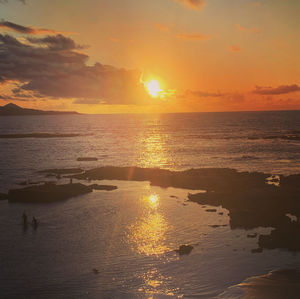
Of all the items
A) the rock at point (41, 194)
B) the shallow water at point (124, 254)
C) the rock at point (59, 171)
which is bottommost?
the shallow water at point (124, 254)

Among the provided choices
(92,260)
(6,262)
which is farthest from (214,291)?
(6,262)

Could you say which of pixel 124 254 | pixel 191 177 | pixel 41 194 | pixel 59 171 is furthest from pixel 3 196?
pixel 191 177

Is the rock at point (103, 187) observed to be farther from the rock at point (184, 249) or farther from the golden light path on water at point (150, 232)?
the rock at point (184, 249)

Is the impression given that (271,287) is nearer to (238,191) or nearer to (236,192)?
(236,192)

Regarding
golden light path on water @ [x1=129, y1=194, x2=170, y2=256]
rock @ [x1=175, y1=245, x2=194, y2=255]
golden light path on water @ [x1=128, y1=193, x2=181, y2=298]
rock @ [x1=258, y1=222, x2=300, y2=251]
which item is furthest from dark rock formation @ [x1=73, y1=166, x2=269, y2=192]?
rock @ [x1=175, y1=245, x2=194, y2=255]

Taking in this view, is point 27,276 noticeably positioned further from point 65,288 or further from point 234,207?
point 234,207

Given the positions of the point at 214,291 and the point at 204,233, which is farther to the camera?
the point at 204,233

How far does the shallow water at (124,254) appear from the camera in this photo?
2466 cm

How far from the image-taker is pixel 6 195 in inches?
2014

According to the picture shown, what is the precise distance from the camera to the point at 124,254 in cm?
3042

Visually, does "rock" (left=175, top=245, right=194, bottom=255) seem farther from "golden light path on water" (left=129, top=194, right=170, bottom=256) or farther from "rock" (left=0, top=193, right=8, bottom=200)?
"rock" (left=0, top=193, right=8, bottom=200)

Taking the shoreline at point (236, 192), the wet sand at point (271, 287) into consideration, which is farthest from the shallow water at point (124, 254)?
the shoreline at point (236, 192)

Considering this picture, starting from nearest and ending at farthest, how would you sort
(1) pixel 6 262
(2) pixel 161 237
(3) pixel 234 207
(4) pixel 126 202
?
1. (1) pixel 6 262
2. (2) pixel 161 237
3. (3) pixel 234 207
4. (4) pixel 126 202

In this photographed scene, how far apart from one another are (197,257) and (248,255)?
425 cm
